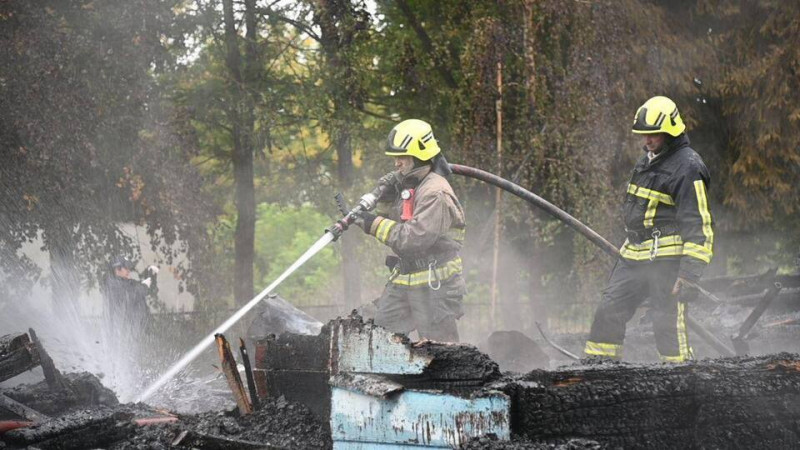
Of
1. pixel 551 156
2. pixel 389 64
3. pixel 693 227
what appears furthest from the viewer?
pixel 389 64

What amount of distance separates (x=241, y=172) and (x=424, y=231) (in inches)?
369

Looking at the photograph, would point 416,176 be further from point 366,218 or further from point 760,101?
point 760,101

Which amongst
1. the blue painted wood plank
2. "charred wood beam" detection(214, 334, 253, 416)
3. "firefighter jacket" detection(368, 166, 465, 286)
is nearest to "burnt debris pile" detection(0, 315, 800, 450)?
the blue painted wood plank

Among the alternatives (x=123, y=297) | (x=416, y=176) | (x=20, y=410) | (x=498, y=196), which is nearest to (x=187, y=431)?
(x=20, y=410)

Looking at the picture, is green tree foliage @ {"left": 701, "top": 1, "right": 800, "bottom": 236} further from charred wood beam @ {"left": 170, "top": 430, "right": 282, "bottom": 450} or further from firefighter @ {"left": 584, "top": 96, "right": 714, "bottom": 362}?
charred wood beam @ {"left": 170, "top": 430, "right": 282, "bottom": 450}

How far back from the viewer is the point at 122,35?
11.1 metres

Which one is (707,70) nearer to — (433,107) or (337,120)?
(433,107)

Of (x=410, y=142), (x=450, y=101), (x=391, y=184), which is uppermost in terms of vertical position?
(x=450, y=101)

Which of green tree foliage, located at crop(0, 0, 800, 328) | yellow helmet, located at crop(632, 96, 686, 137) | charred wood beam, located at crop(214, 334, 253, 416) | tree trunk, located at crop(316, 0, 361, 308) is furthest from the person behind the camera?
tree trunk, located at crop(316, 0, 361, 308)

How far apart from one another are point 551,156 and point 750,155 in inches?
146

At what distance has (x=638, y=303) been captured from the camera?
6262mm

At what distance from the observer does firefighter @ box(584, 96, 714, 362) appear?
5852 millimetres

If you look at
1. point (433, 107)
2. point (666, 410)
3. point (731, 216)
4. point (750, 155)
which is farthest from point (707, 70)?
point (666, 410)

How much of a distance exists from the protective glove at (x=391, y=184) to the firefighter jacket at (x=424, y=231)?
7 cm
